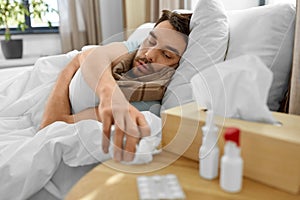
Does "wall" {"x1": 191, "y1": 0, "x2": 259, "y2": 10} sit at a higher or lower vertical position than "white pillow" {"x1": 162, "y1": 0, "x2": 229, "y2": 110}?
higher

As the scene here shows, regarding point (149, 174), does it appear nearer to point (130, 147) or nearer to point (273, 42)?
point (130, 147)

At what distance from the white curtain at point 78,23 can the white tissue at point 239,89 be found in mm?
2040

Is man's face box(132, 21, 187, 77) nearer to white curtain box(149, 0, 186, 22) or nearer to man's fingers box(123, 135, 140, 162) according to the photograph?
man's fingers box(123, 135, 140, 162)

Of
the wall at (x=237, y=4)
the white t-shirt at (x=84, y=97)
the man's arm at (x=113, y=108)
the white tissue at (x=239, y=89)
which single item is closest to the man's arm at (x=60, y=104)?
the white t-shirt at (x=84, y=97)

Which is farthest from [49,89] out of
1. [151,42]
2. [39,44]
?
[39,44]

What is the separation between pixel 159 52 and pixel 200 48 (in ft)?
0.75

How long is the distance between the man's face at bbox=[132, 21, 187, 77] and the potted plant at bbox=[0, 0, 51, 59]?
173 cm

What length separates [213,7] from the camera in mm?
1284

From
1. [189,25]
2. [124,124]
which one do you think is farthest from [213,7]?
[124,124]

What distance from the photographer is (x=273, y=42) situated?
44.7 inches

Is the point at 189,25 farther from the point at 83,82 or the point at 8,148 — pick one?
the point at 8,148

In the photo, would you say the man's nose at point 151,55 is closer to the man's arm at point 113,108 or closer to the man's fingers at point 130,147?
the man's arm at point 113,108

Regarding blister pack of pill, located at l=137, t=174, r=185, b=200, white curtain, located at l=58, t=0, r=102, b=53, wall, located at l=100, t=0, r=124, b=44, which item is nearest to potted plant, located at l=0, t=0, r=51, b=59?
white curtain, located at l=58, t=0, r=102, b=53

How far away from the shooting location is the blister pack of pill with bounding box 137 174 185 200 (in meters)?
0.58
